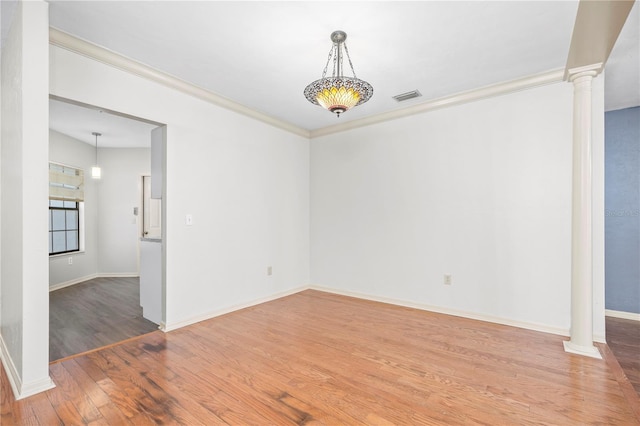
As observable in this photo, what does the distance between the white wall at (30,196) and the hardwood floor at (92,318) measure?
65 centimetres

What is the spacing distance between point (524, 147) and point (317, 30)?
2.48 metres

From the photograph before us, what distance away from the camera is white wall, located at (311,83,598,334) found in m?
3.11

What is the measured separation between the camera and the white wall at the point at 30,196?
1.97 meters

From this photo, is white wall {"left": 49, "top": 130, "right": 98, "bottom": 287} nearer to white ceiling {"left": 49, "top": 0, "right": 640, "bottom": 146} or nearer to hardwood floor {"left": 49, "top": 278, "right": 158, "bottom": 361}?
hardwood floor {"left": 49, "top": 278, "right": 158, "bottom": 361}

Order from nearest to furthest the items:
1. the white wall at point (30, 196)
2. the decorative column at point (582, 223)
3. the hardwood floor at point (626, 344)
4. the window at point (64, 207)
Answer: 1. the white wall at point (30, 196)
2. the hardwood floor at point (626, 344)
3. the decorative column at point (582, 223)
4. the window at point (64, 207)

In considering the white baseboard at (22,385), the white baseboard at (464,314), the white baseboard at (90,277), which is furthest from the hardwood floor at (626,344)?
the white baseboard at (90,277)

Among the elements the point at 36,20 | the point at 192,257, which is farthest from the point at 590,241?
the point at 36,20

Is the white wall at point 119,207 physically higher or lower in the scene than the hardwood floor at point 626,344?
higher

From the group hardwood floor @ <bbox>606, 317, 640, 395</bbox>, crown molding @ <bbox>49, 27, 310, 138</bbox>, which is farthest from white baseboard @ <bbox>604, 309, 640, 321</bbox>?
crown molding @ <bbox>49, 27, 310, 138</bbox>

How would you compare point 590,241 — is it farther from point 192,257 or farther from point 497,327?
point 192,257

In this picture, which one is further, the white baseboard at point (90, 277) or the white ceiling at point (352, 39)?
the white baseboard at point (90, 277)

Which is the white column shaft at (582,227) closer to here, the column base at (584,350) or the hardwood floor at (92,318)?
the column base at (584,350)

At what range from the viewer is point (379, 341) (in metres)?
2.90

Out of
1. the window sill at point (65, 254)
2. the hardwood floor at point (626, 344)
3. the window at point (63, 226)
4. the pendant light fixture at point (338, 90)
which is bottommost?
the hardwood floor at point (626, 344)
